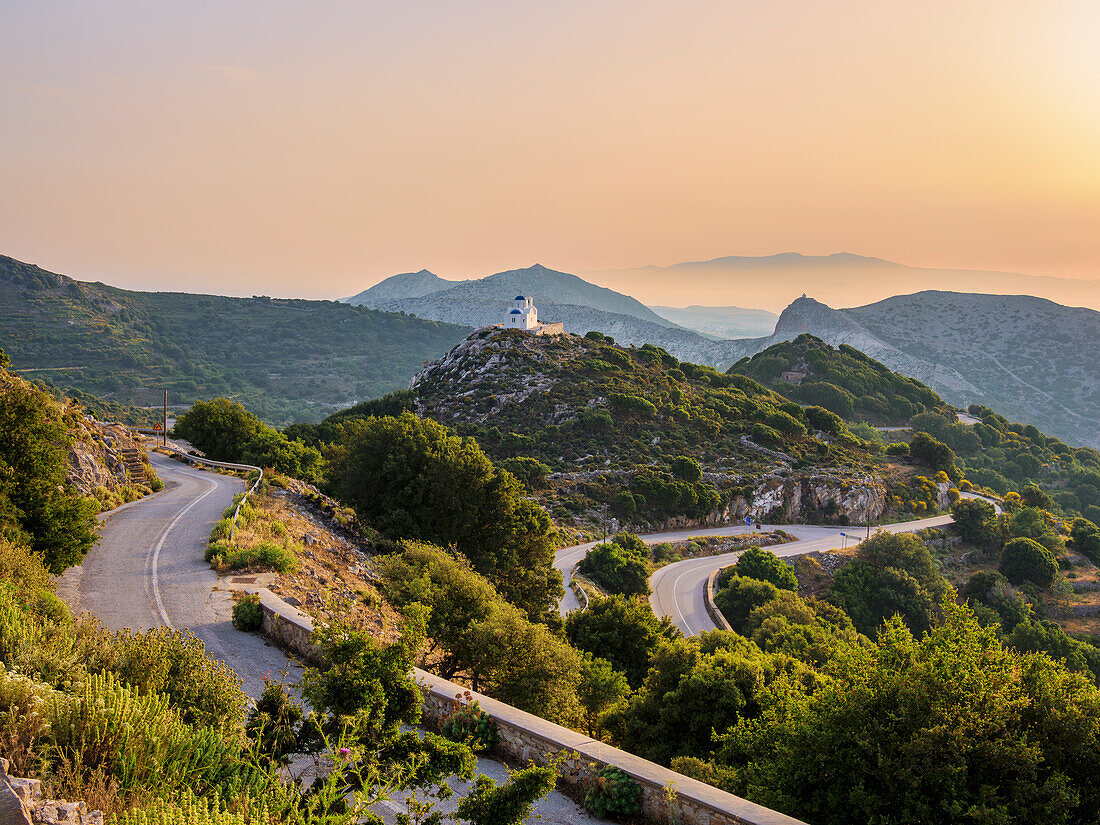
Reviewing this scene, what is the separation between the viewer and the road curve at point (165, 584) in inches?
404

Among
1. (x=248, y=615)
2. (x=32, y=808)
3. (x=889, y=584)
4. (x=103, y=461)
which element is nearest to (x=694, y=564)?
(x=889, y=584)

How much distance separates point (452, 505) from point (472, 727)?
49.5 feet

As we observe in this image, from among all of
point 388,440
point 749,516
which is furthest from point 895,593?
point 388,440

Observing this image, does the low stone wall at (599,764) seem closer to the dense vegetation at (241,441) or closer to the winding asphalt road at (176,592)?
the winding asphalt road at (176,592)

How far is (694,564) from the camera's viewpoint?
135 ft

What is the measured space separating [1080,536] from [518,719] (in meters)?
57.5

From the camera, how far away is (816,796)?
7.30 meters

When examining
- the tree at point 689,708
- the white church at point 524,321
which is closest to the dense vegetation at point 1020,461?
the white church at point 524,321

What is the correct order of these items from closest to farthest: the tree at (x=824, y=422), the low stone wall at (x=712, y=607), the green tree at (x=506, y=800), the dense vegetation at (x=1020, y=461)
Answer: the green tree at (x=506, y=800) < the low stone wall at (x=712, y=607) < the tree at (x=824, y=422) < the dense vegetation at (x=1020, y=461)

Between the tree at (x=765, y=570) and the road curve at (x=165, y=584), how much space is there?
28.0 m

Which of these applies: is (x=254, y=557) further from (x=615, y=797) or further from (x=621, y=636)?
(x=615, y=797)

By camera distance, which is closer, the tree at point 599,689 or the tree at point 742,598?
the tree at point 599,689

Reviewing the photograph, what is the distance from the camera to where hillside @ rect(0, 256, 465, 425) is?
11412 centimetres

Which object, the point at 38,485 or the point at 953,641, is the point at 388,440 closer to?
the point at 38,485
